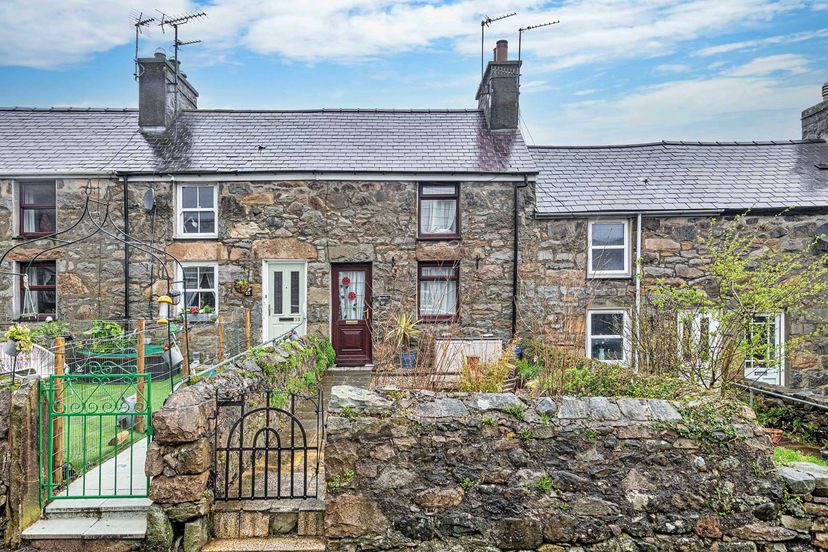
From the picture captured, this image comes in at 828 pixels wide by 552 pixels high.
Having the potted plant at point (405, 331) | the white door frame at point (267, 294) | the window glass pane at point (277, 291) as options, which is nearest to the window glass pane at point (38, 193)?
the white door frame at point (267, 294)

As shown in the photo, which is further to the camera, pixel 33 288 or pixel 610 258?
pixel 610 258

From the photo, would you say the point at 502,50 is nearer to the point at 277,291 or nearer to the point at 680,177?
the point at 680,177

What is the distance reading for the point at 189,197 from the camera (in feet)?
38.4

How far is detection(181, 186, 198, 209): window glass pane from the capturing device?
11.7 m

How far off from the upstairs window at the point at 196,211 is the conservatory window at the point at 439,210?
4.90m

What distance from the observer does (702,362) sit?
6746mm

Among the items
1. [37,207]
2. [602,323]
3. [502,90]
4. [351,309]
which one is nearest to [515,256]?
[602,323]

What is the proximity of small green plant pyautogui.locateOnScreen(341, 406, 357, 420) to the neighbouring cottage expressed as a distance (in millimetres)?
7413

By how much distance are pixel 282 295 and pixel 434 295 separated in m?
3.61

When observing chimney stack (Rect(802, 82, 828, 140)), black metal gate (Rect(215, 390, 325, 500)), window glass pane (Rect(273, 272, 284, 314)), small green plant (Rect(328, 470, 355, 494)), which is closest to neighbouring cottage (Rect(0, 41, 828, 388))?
window glass pane (Rect(273, 272, 284, 314))

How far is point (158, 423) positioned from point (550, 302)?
30.5 ft

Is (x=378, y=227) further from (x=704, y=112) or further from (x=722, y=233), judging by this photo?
(x=704, y=112)

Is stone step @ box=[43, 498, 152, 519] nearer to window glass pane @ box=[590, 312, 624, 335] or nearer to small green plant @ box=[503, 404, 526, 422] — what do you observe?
small green plant @ box=[503, 404, 526, 422]

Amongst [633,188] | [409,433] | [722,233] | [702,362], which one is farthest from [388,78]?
[409,433]
